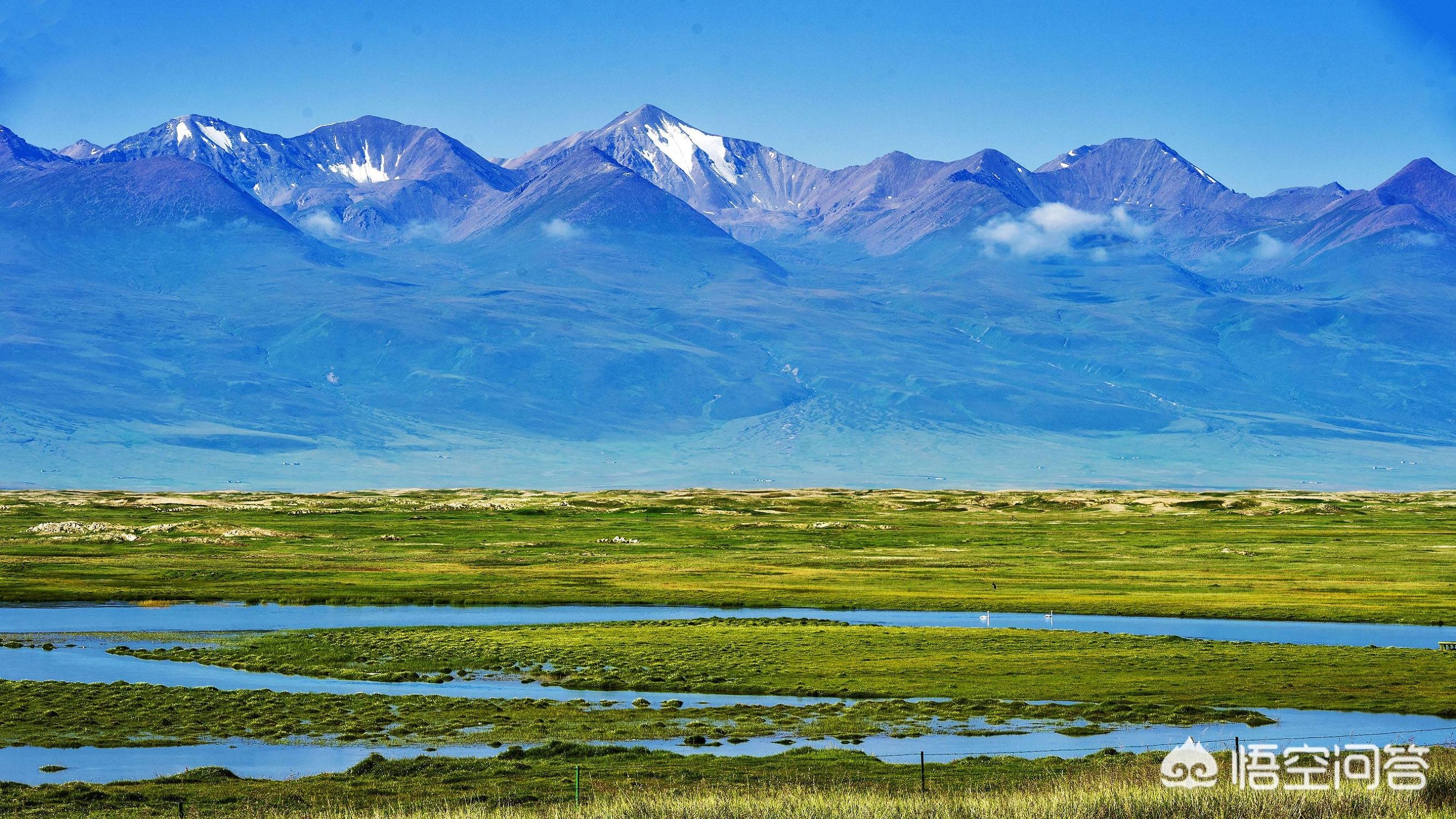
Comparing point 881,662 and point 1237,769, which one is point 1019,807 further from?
point 881,662

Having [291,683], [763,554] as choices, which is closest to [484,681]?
[291,683]

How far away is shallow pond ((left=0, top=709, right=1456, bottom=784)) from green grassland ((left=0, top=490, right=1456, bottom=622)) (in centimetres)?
3051

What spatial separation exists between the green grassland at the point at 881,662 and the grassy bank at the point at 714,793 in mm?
11503

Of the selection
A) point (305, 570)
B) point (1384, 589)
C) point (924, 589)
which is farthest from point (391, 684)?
point (1384, 589)

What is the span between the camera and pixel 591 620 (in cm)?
7081

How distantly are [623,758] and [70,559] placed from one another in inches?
2897

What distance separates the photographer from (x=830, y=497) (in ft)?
653

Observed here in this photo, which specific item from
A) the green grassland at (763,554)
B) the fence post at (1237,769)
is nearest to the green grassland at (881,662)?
the fence post at (1237,769)

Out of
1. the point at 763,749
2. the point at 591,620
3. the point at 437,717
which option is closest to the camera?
the point at 763,749

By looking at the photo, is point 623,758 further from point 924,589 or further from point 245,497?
point 245,497

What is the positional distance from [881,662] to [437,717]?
60.2ft

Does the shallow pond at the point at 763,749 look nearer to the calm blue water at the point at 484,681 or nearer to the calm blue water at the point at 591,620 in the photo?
the calm blue water at the point at 484,681

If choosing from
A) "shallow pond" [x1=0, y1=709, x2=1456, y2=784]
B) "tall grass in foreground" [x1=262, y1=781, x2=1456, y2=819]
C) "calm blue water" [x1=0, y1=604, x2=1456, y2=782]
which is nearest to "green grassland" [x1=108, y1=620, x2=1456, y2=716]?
"calm blue water" [x1=0, y1=604, x2=1456, y2=782]

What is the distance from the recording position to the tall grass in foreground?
29.1m
